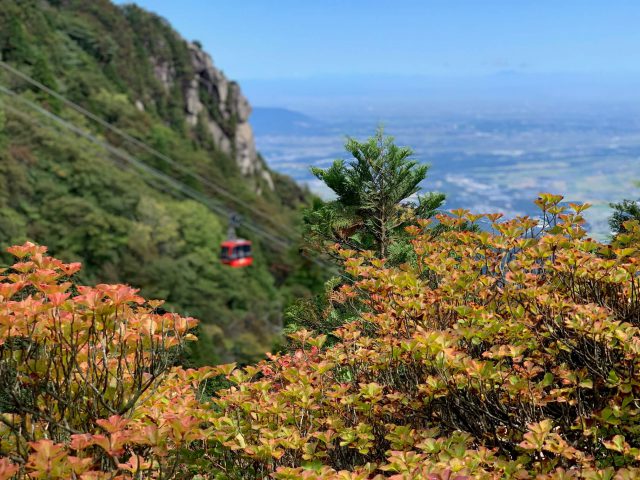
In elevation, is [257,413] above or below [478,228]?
below

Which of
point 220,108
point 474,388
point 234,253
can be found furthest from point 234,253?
point 220,108

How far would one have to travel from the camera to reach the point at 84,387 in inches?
120

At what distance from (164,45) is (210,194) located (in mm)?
42660

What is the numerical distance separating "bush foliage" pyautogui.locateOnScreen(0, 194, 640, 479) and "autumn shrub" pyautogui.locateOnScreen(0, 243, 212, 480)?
0.04 ft

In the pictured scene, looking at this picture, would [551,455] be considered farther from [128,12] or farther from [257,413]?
[128,12]

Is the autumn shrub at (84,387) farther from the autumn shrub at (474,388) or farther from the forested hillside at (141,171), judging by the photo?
the forested hillside at (141,171)

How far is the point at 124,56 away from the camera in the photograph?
9462cm

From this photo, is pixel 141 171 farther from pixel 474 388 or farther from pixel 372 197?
pixel 474 388

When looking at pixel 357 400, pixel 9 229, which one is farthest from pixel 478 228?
pixel 9 229

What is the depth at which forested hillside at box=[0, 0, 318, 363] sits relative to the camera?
46188 mm

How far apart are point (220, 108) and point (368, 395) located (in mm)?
104590

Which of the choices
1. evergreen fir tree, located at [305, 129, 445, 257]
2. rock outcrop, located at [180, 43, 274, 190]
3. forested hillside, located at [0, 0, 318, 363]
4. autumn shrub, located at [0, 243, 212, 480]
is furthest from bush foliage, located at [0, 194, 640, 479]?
rock outcrop, located at [180, 43, 274, 190]

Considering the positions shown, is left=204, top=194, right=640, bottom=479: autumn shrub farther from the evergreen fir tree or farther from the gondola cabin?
the gondola cabin

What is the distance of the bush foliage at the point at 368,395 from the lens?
2.77 metres
